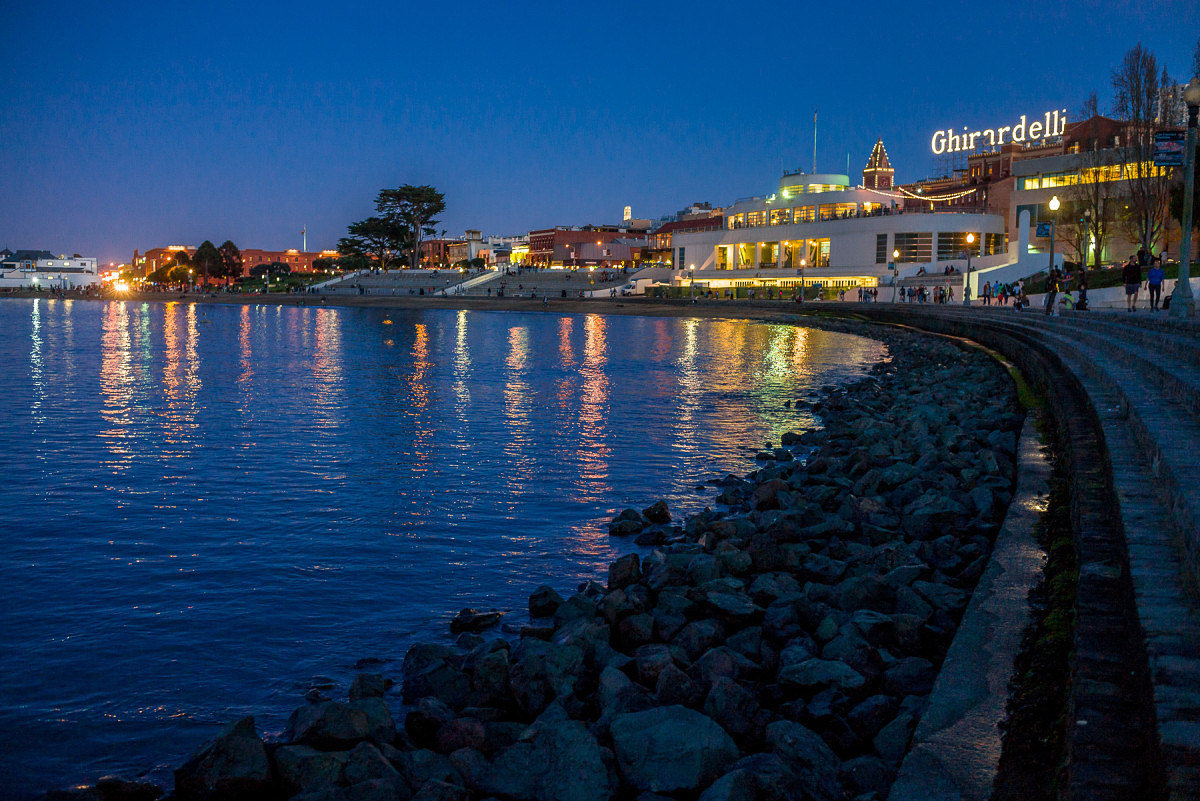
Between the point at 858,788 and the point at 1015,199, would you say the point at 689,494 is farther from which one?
the point at 1015,199

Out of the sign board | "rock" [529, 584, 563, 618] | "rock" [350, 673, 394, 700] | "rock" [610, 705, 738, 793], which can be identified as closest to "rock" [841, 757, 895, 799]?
"rock" [610, 705, 738, 793]

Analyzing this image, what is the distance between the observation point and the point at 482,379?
110ft

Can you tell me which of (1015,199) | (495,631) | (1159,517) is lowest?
(495,631)

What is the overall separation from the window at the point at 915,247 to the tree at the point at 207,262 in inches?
5632

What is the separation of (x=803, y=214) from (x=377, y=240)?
7722cm

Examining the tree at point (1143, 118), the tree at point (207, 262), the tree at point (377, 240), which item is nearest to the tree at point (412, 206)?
the tree at point (377, 240)

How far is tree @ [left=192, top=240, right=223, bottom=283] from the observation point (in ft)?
621

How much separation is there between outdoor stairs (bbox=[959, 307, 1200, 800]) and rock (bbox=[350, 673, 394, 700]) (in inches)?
191

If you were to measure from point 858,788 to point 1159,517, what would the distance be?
2667mm

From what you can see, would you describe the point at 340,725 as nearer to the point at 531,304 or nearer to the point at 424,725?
the point at 424,725

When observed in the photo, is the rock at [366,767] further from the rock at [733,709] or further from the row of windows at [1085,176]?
the row of windows at [1085,176]

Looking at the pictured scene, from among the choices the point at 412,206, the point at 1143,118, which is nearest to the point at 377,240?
the point at 412,206

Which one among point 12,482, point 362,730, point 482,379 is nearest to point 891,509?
point 362,730

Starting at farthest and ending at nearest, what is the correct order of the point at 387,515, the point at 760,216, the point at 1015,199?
the point at 760,216, the point at 1015,199, the point at 387,515
